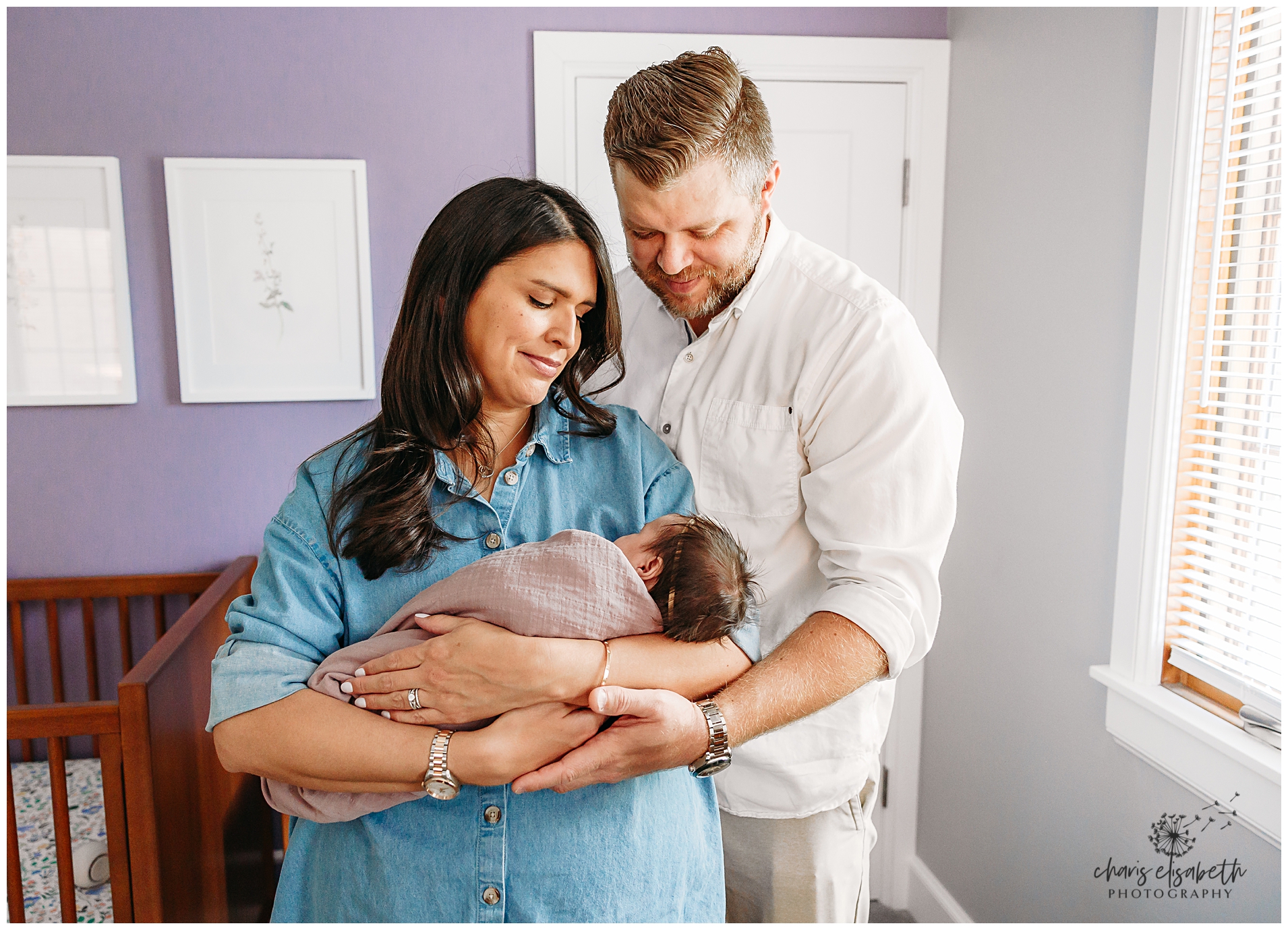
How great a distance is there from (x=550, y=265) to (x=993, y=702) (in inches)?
67.3

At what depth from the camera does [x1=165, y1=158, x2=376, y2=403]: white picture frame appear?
221 cm

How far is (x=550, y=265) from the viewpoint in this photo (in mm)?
1018

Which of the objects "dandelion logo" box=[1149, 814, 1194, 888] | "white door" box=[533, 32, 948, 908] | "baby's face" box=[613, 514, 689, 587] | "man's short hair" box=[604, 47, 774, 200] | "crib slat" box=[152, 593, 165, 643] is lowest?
"dandelion logo" box=[1149, 814, 1194, 888]

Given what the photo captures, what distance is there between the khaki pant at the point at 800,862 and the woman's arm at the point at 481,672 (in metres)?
0.61

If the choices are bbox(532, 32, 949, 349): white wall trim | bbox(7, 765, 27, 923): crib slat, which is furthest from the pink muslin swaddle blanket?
bbox(532, 32, 949, 349): white wall trim

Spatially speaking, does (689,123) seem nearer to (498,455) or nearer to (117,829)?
(498,455)

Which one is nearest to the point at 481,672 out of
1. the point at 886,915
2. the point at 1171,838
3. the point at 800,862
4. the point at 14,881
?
the point at 800,862

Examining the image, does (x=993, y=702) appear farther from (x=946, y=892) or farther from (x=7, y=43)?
(x=7, y=43)

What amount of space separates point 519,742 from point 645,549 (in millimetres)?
271

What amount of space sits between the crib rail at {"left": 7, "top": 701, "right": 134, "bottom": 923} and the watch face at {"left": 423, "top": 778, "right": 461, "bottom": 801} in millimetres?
884

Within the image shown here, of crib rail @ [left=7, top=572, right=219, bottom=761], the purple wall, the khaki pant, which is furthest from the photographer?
crib rail @ [left=7, top=572, right=219, bottom=761]

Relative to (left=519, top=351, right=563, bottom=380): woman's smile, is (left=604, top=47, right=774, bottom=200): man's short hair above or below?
above

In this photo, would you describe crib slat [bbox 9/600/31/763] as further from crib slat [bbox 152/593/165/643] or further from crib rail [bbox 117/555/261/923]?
crib rail [bbox 117/555/261/923]

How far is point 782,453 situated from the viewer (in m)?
1.29
